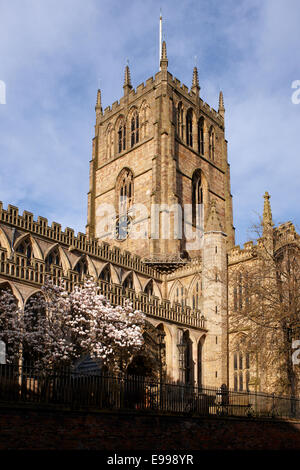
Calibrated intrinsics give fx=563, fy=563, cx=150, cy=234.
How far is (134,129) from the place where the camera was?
185ft

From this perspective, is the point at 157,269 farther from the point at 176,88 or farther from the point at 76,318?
the point at 176,88

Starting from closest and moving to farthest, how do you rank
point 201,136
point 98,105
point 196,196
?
point 196,196
point 201,136
point 98,105

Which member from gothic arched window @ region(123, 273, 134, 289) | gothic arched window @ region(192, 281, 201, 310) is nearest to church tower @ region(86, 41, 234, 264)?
gothic arched window @ region(192, 281, 201, 310)

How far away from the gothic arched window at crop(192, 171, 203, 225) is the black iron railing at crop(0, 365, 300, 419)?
29.1 meters

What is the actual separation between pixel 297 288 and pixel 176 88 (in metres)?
32.9

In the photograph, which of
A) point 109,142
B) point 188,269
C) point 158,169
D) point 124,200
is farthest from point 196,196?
point 188,269

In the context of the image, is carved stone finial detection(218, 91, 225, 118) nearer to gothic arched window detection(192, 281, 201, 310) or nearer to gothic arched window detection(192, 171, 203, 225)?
gothic arched window detection(192, 171, 203, 225)

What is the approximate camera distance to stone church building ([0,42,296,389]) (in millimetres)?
33594

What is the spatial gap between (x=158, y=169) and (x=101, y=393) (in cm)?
3381

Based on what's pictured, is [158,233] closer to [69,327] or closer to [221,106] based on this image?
[69,327]

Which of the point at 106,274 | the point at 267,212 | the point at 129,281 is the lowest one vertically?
the point at 129,281

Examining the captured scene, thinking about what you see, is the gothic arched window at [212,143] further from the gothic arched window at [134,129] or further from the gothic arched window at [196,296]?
the gothic arched window at [196,296]

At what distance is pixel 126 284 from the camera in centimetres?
4084
